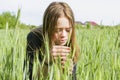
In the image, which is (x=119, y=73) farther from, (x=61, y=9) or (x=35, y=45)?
(x=35, y=45)

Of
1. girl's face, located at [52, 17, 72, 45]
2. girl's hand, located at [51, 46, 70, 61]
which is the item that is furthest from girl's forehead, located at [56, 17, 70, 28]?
girl's hand, located at [51, 46, 70, 61]

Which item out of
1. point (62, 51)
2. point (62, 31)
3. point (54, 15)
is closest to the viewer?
point (62, 51)

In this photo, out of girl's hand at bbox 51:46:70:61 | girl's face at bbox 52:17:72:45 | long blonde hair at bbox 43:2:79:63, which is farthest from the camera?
long blonde hair at bbox 43:2:79:63

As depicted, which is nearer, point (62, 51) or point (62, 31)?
point (62, 51)

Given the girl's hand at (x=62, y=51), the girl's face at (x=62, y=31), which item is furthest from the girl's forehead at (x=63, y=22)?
the girl's hand at (x=62, y=51)

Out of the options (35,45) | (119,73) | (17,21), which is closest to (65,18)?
(35,45)

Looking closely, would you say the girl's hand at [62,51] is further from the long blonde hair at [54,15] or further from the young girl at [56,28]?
the long blonde hair at [54,15]

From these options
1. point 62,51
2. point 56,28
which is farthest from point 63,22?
point 62,51

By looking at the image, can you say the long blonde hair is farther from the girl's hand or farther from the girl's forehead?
the girl's hand

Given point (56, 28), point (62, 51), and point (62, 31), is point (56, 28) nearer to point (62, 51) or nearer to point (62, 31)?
point (62, 31)

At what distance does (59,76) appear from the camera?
1.01 meters

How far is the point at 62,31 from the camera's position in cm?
141

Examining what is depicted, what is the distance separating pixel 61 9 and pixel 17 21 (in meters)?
0.68

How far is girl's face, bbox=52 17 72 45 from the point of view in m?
1.38
